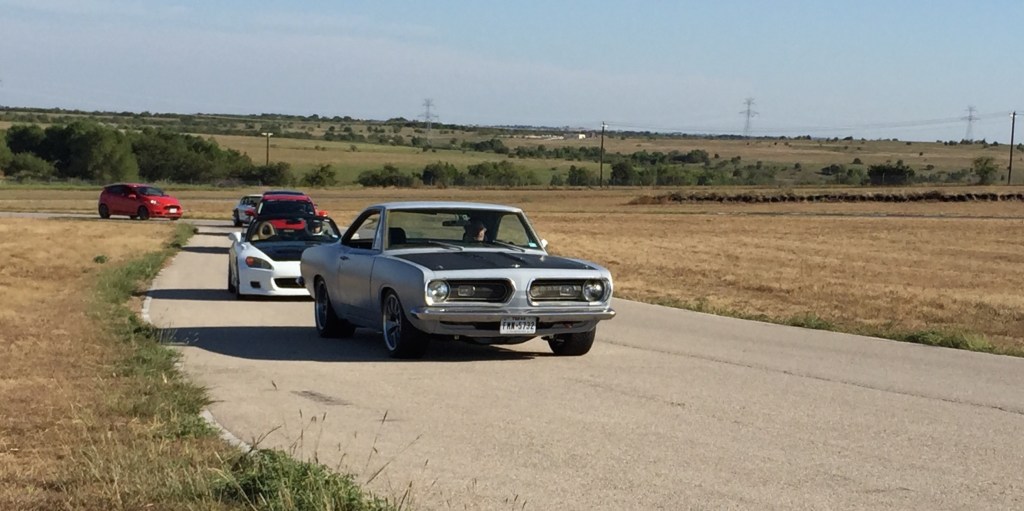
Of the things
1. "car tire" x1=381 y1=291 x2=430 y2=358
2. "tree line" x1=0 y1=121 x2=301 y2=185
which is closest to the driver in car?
"car tire" x1=381 y1=291 x2=430 y2=358

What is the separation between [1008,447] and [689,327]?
7.87 m

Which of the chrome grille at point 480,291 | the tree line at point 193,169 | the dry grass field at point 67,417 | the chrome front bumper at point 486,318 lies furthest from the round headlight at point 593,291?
the tree line at point 193,169

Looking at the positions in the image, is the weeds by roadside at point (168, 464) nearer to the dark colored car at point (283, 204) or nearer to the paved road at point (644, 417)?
the paved road at point (644, 417)

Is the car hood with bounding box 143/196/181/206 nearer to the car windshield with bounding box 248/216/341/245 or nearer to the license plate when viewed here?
the car windshield with bounding box 248/216/341/245

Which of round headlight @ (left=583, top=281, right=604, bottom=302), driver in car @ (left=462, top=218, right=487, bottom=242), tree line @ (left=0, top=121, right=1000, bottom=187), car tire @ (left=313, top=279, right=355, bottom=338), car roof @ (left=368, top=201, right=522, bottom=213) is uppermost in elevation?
car roof @ (left=368, top=201, right=522, bottom=213)

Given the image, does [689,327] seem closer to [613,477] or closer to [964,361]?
[964,361]

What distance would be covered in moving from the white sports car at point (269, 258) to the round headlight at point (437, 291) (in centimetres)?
753

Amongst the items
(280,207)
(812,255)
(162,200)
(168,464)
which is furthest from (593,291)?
(162,200)

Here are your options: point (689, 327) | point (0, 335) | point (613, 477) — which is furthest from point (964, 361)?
point (0, 335)

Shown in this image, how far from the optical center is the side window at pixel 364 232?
14.1m

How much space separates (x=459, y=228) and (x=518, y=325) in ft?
6.62

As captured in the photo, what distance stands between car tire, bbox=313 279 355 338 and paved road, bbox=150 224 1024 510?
0.17 metres

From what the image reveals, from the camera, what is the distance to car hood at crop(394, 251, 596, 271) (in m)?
12.6

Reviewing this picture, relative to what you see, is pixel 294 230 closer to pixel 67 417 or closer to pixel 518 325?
pixel 518 325
